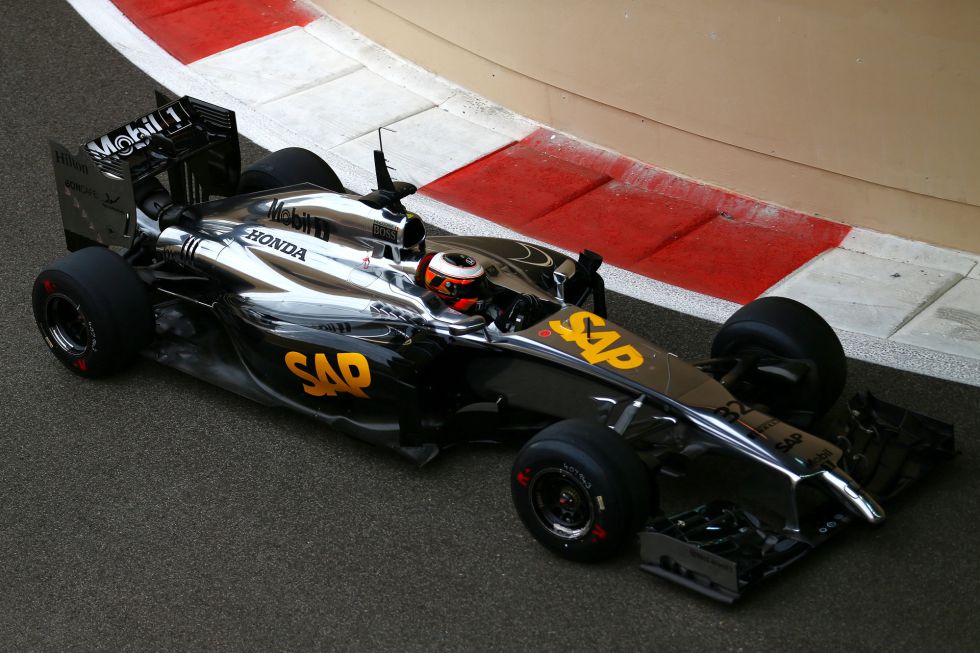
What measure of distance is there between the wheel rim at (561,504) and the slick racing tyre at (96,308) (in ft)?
7.68

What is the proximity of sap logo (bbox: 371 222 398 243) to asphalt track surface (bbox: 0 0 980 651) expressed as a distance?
1.01 metres

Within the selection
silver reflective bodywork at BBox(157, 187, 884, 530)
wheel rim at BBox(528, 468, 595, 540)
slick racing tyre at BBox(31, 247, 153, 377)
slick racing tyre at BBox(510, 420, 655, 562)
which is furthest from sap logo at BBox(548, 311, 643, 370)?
slick racing tyre at BBox(31, 247, 153, 377)

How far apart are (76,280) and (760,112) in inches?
175

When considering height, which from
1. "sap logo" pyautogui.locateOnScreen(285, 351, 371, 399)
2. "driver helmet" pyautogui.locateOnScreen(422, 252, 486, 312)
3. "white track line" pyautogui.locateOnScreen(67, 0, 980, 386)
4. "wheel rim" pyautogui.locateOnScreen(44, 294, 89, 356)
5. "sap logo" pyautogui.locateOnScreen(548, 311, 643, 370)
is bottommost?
"white track line" pyautogui.locateOnScreen(67, 0, 980, 386)

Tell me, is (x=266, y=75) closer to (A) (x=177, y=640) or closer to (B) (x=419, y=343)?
(B) (x=419, y=343)

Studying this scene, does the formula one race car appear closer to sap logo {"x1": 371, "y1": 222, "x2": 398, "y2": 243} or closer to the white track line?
sap logo {"x1": 371, "y1": 222, "x2": 398, "y2": 243}

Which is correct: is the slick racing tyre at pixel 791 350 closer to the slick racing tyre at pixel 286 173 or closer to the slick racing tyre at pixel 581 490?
the slick racing tyre at pixel 581 490

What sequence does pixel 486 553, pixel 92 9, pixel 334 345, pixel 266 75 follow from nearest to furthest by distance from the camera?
1. pixel 486 553
2. pixel 334 345
3. pixel 266 75
4. pixel 92 9

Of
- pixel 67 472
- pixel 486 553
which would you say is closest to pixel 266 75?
pixel 67 472

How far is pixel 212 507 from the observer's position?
5227mm

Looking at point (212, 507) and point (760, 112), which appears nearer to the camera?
point (212, 507)

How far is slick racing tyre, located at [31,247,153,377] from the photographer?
5.72 metres

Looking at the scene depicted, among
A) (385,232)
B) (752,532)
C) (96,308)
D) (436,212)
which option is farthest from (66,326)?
(752,532)

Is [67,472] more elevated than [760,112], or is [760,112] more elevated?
[760,112]
